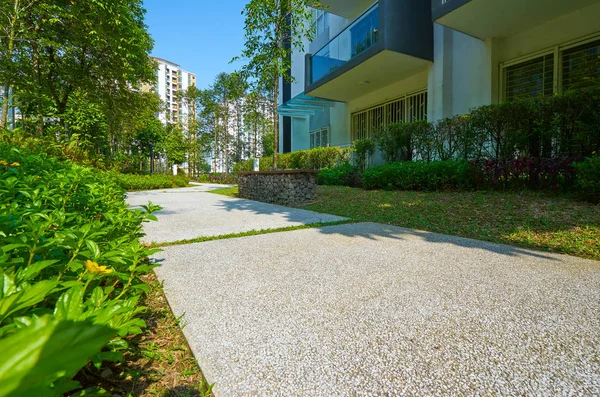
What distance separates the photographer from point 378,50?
8359 mm

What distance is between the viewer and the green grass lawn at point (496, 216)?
320 cm

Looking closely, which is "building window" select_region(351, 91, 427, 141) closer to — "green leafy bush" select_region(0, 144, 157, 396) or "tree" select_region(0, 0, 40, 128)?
"green leafy bush" select_region(0, 144, 157, 396)

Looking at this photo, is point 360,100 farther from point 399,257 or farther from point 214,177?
point 214,177

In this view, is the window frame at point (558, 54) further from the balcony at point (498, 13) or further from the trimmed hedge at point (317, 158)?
the trimmed hedge at point (317, 158)

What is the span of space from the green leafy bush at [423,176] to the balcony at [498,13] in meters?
3.48

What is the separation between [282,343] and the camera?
1413mm

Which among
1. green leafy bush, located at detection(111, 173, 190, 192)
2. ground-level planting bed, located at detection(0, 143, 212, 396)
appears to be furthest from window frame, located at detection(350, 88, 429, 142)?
ground-level planting bed, located at detection(0, 143, 212, 396)

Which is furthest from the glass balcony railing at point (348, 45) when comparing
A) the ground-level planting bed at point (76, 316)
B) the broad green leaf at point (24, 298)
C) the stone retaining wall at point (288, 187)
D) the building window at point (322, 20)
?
the broad green leaf at point (24, 298)

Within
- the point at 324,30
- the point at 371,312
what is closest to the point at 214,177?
the point at 324,30

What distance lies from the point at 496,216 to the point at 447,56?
6584 mm

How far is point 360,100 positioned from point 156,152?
16.1 metres

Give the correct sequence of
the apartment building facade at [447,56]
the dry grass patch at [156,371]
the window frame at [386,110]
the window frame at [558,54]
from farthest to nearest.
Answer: the window frame at [386,110], the apartment building facade at [447,56], the window frame at [558,54], the dry grass patch at [156,371]

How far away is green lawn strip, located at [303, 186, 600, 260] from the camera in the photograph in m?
3.20

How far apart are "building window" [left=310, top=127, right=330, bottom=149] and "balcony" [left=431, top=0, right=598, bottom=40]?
851cm
